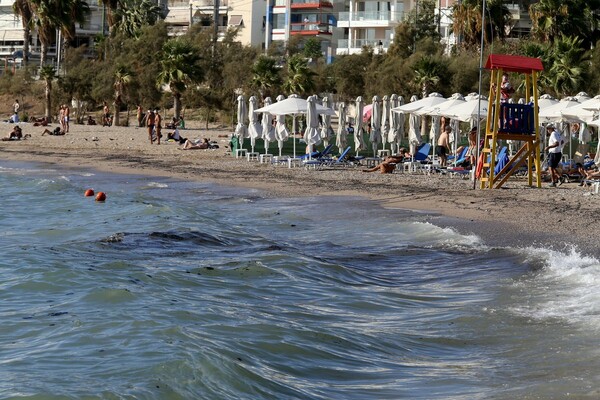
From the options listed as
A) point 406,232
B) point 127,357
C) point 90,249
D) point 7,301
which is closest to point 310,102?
point 406,232

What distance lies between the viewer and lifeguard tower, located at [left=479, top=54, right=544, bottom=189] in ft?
68.7

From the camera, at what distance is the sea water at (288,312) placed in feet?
25.9

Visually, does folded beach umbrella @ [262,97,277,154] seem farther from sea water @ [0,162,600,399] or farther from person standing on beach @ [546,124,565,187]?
sea water @ [0,162,600,399]

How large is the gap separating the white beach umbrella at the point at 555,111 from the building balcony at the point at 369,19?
160 ft

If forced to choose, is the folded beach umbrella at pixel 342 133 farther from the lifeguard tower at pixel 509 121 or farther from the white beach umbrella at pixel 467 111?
the lifeguard tower at pixel 509 121

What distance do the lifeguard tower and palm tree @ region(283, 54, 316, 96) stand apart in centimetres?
3134

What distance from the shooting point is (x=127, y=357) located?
28.2ft

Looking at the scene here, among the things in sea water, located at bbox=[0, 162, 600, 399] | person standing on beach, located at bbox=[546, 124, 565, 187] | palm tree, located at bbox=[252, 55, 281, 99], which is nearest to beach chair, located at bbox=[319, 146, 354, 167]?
person standing on beach, located at bbox=[546, 124, 565, 187]

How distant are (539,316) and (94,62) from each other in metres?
62.8

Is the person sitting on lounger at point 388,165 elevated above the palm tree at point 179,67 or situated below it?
below

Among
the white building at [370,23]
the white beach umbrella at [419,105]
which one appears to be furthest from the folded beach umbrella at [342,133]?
the white building at [370,23]

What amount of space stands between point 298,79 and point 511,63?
109ft

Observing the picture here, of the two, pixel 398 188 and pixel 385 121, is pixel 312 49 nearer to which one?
pixel 385 121

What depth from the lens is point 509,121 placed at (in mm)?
21500
